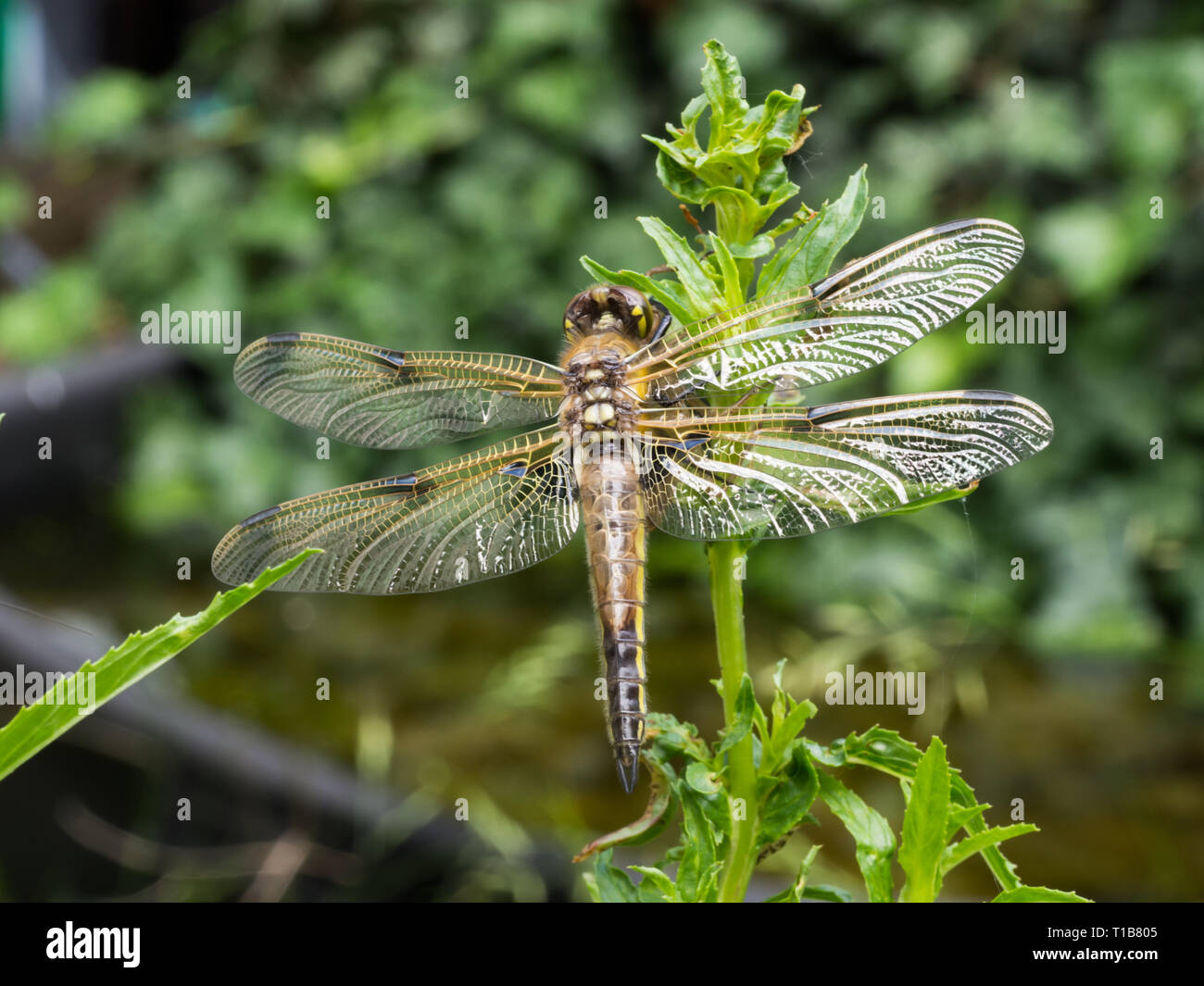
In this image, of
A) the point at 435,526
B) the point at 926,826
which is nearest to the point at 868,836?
the point at 926,826

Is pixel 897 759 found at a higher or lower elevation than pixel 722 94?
lower

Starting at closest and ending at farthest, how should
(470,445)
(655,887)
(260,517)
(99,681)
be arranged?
(99,681)
(655,887)
(260,517)
(470,445)

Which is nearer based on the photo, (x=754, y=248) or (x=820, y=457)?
(x=754, y=248)

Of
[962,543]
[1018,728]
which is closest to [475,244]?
[962,543]

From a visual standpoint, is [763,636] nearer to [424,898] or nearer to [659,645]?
[659,645]

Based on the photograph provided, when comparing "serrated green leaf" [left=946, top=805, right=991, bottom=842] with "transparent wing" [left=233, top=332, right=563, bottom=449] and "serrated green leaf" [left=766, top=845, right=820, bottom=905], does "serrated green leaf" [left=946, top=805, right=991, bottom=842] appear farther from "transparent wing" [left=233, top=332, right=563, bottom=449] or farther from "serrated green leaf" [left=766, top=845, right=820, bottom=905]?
"transparent wing" [left=233, top=332, right=563, bottom=449]

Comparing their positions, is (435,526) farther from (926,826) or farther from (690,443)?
(926,826)

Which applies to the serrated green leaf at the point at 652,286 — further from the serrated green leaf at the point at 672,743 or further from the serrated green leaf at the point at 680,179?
the serrated green leaf at the point at 672,743
